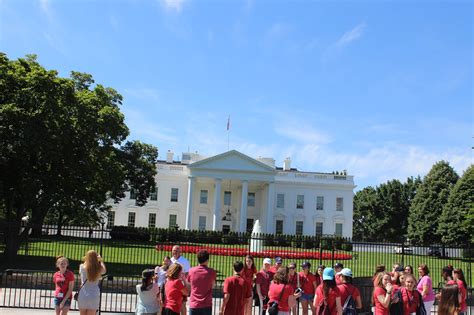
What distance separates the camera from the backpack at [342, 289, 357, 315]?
289 inches

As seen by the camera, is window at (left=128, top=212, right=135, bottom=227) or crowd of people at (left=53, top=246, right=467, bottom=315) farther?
window at (left=128, top=212, right=135, bottom=227)

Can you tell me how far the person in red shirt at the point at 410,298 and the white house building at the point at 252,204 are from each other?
56.6 m

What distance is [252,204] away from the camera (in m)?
69.7

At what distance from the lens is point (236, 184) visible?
67875 millimetres

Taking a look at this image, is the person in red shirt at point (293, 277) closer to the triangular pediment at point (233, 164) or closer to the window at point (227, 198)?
the triangular pediment at point (233, 164)

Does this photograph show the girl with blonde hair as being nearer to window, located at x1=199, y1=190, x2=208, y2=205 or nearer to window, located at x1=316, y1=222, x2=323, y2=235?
window, located at x1=199, y1=190, x2=208, y2=205

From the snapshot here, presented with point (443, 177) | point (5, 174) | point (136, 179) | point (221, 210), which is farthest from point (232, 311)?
point (221, 210)

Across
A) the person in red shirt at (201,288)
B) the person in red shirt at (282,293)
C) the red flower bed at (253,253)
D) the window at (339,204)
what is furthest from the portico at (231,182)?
the person in red shirt at (201,288)

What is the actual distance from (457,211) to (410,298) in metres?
43.3

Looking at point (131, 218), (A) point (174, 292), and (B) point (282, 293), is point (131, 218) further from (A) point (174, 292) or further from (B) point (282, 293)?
(A) point (174, 292)

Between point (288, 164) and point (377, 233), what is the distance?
17.1 meters

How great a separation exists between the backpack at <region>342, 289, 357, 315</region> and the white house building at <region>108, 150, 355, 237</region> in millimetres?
56725

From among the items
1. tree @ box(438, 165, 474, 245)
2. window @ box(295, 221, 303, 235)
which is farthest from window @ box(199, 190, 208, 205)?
tree @ box(438, 165, 474, 245)

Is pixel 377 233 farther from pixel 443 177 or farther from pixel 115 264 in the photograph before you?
pixel 115 264
